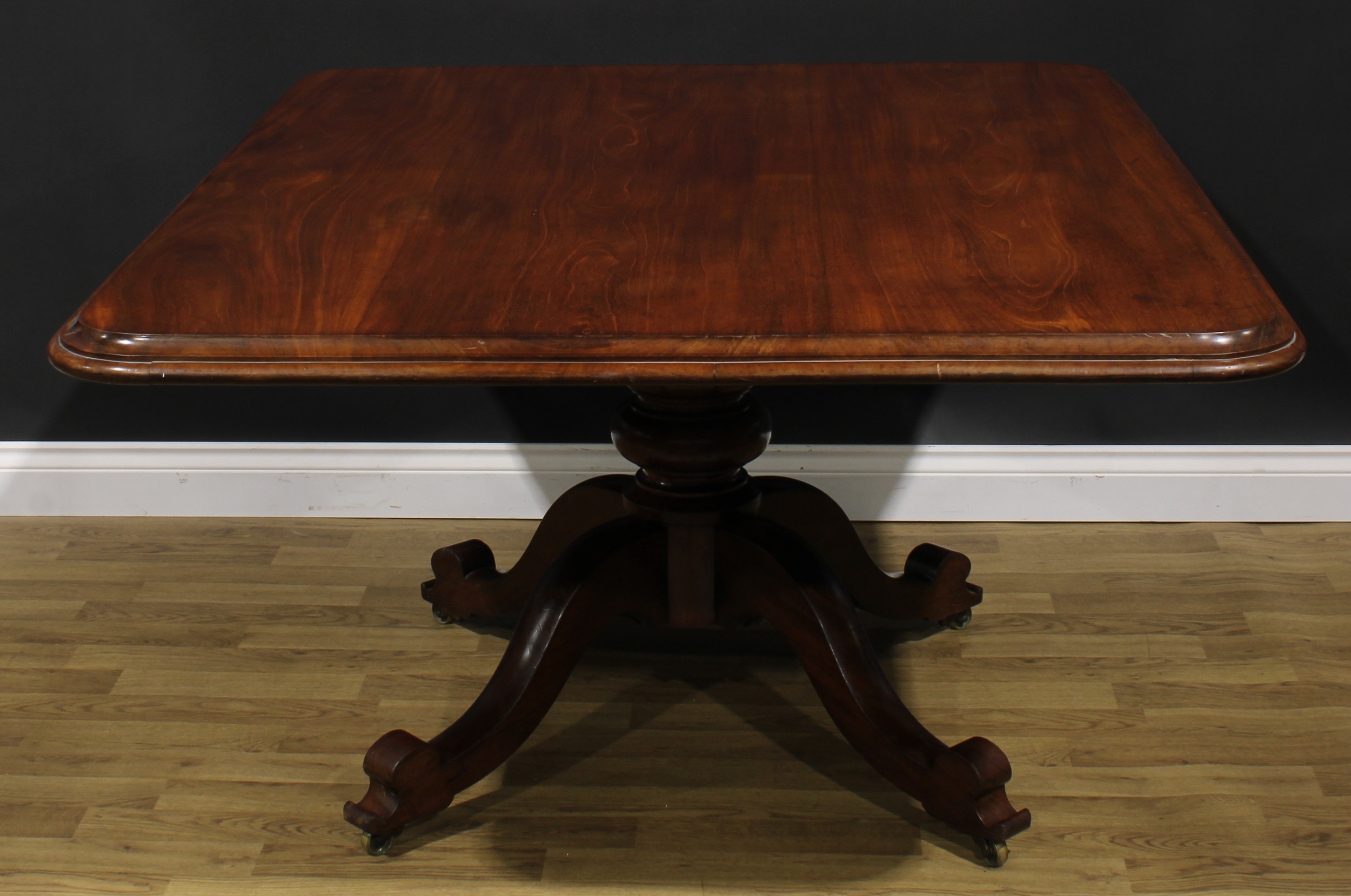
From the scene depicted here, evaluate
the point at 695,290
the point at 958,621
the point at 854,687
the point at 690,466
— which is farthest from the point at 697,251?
the point at 958,621

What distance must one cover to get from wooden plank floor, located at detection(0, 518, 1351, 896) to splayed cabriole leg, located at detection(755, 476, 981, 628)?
6cm

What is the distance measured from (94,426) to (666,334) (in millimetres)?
1365

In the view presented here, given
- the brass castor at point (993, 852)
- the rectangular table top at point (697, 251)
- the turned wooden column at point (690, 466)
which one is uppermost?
the rectangular table top at point (697, 251)

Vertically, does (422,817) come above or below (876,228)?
below

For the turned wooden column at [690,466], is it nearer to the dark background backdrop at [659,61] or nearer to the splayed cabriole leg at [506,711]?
the splayed cabriole leg at [506,711]

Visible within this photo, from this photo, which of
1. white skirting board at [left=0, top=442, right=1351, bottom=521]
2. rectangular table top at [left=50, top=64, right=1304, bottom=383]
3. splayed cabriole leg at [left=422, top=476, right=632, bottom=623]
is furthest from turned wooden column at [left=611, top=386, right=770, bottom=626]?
white skirting board at [left=0, top=442, right=1351, bottom=521]

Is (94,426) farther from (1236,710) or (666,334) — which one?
(1236,710)

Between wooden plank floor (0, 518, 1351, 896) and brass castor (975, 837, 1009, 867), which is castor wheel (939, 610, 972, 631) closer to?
wooden plank floor (0, 518, 1351, 896)

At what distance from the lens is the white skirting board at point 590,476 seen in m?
1.78

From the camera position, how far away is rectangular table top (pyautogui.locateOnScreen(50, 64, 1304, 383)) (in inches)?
30.7

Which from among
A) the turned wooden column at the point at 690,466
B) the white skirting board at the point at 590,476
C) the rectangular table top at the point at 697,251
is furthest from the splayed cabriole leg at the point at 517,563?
the rectangular table top at the point at 697,251

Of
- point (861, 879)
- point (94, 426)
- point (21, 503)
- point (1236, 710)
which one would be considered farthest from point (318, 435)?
point (1236, 710)

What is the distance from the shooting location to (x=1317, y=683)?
1.48 m

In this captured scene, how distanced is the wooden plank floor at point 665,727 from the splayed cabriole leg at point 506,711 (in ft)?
0.23
